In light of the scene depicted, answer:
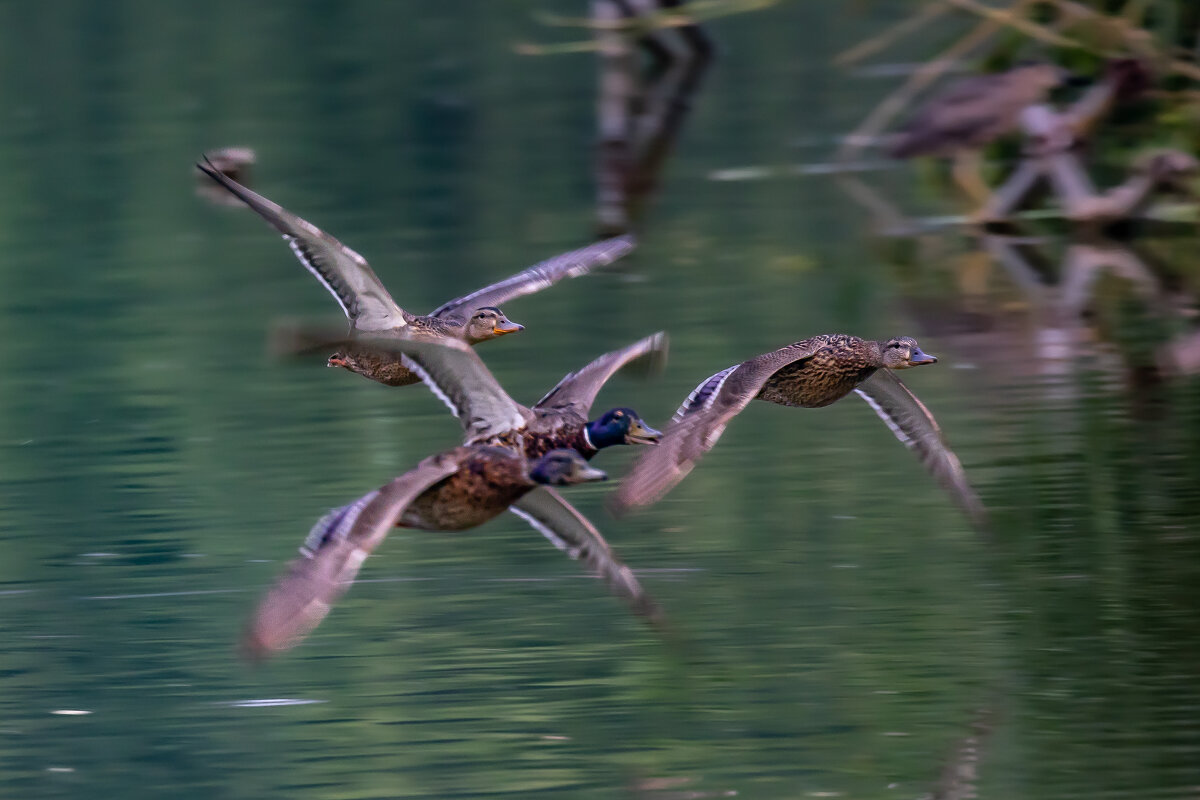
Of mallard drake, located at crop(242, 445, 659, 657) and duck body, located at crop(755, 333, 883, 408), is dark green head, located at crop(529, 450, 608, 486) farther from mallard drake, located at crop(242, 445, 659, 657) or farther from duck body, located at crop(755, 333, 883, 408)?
duck body, located at crop(755, 333, 883, 408)

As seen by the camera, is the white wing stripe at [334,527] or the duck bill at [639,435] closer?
the white wing stripe at [334,527]

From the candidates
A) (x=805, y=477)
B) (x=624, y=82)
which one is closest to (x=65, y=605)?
(x=805, y=477)

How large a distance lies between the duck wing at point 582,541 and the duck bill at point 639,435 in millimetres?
366

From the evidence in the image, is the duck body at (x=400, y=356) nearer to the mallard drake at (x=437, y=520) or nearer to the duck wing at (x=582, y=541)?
the duck wing at (x=582, y=541)

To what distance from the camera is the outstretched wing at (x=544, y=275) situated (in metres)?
12.0

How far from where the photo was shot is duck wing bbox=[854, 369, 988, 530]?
35.7 ft

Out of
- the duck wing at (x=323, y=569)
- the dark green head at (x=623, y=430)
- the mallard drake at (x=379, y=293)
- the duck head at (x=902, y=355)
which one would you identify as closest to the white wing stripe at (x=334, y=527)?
the duck wing at (x=323, y=569)

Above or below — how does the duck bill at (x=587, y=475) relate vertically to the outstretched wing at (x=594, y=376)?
below

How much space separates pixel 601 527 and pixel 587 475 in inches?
88.2

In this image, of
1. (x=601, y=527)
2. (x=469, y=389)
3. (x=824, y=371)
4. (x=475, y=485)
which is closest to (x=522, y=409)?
(x=469, y=389)

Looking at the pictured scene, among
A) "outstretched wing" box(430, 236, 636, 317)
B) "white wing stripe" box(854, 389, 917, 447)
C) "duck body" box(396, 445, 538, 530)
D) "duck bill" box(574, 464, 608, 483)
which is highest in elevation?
"outstretched wing" box(430, 236, 636, 317)

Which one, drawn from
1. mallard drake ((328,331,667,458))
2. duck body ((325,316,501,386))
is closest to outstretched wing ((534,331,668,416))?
mallard drake ((328,331,667,458))

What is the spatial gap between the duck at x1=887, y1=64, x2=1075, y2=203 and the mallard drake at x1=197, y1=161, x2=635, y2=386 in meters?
5.60

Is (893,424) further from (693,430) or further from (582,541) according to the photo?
(582,541)
